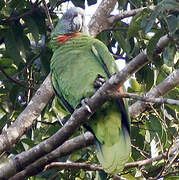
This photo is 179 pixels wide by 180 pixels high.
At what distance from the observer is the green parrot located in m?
3.05

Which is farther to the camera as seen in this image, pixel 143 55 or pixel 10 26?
pixel 10 26

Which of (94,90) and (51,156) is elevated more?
(94,90)

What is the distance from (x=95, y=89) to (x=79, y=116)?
47 centimetres

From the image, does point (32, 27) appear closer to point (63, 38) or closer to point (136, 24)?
point (63, 38)

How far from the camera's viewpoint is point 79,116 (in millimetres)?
2697

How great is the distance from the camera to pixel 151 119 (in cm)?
323

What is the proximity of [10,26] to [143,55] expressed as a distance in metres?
1.61

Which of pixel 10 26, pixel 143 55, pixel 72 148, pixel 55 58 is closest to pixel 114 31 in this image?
pixel 55 58

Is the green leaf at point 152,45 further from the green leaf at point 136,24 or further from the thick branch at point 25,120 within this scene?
the thick branch at point 25,120

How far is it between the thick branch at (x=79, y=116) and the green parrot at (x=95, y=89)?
386 mm

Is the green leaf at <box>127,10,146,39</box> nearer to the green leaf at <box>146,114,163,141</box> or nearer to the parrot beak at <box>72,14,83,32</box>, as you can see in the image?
the green leaf at <box>146,114,163,141</box>

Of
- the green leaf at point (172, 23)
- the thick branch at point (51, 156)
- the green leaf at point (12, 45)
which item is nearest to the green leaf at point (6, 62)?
the green leaf at point (12, 45)

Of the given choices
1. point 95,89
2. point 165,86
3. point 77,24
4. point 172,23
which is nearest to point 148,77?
point 165,86

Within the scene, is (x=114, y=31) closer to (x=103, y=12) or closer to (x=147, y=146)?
(x=103, y=12)
